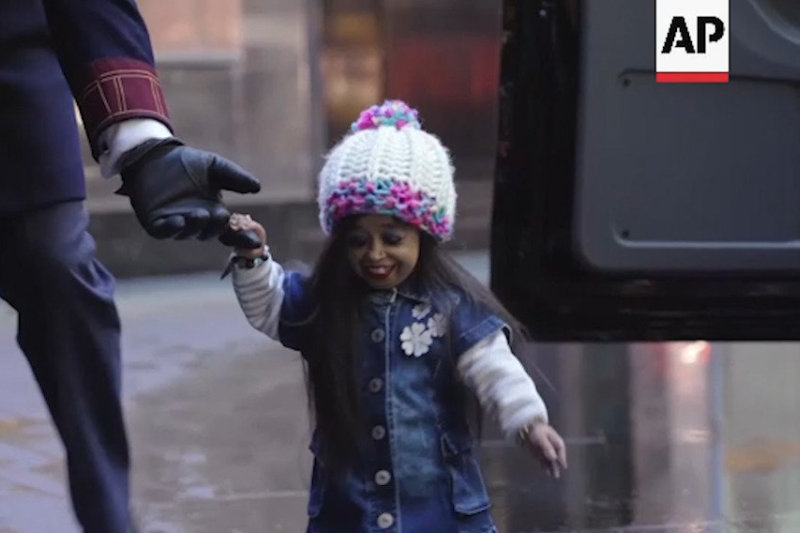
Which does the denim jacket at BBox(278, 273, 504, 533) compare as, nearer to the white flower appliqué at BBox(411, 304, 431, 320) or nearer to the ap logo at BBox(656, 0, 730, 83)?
the white flower appliqué at BBox(411, 304, 431, 320)

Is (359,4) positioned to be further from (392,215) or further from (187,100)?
(392,215)

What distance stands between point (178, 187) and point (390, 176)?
42 cm

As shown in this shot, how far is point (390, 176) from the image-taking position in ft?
9.44

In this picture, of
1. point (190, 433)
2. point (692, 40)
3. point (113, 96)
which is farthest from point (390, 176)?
point (190, 433)

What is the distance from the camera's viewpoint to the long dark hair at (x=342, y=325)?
291 centimetres

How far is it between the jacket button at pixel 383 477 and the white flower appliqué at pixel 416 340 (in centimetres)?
23

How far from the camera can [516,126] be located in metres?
4.46

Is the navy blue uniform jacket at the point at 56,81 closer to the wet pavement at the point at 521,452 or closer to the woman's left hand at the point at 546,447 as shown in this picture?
the woman's left hand at the point at 546,447

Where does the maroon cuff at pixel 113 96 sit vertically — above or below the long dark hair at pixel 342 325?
above

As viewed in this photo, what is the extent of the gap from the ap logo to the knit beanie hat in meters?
1.46

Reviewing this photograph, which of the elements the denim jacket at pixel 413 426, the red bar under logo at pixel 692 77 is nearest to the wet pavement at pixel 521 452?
the red bar under logo at pixel 692 77

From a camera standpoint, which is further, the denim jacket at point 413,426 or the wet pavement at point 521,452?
the wet pavement at point 521,452

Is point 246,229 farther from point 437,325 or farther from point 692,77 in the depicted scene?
point 692,77

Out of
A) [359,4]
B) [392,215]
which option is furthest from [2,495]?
[359,4]
